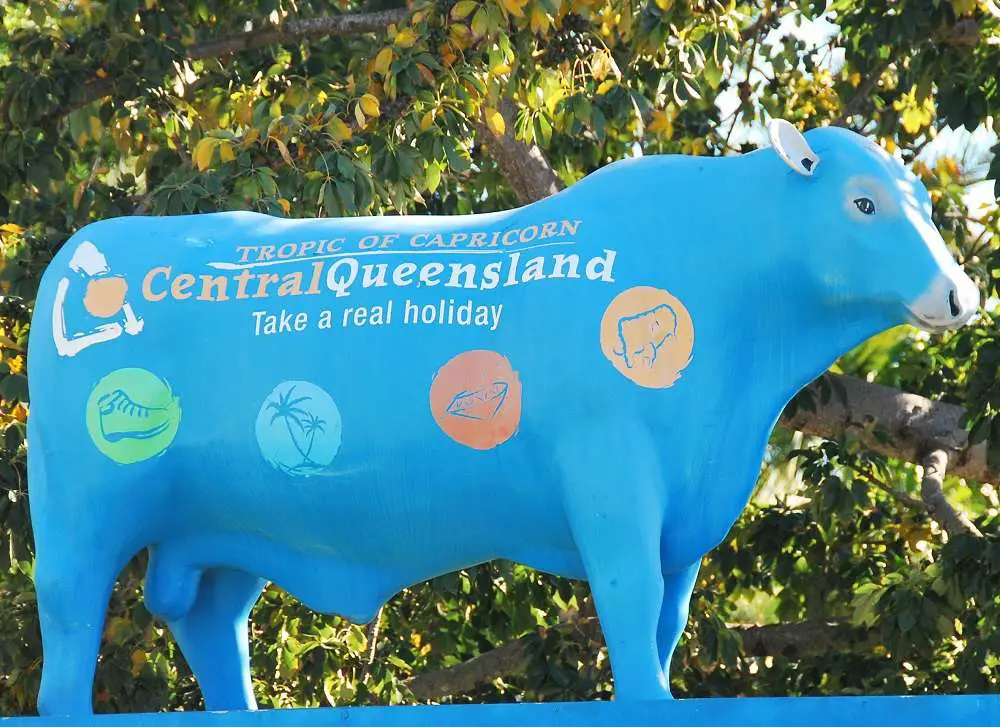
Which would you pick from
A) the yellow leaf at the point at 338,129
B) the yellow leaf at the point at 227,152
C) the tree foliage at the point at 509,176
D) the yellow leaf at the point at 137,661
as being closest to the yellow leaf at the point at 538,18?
the tree foliage at the point at 509,176

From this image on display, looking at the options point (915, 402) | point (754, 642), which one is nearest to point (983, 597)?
point (915, 402)

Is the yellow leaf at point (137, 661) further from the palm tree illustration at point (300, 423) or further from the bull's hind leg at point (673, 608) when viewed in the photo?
the bull's hind leg at point (673, 608)

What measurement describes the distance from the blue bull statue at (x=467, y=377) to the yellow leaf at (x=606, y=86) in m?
3.82

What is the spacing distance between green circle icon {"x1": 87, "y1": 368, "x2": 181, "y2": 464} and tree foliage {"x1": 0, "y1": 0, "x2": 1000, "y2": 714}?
9.04 feet

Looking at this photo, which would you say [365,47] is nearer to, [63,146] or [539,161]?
[539,161]

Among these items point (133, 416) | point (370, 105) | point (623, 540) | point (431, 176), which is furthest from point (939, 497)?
point (133, 416)

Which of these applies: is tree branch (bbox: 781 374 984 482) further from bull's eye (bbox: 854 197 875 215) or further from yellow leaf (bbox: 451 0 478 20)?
bull's eye (bbox: 854 197 875 215)

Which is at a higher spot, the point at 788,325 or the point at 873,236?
the point at 873,236

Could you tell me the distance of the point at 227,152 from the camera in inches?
340

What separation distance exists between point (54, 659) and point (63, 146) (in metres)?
5.74

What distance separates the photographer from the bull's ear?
17.6ft

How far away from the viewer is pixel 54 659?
568cm

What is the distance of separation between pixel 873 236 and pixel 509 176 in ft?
16.3

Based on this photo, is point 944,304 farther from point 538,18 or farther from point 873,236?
point 538,18
